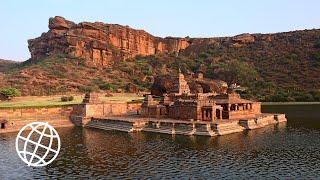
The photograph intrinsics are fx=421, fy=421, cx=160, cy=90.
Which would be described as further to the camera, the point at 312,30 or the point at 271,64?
the point at 312,30

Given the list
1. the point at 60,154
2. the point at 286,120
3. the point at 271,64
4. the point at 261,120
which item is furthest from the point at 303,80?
the point at 60,154

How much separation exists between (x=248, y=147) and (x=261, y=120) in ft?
51.0

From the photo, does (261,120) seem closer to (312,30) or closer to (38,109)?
(38,109)

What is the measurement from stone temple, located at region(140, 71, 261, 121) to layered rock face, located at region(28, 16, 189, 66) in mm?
64825

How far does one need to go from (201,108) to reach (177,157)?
16713mm

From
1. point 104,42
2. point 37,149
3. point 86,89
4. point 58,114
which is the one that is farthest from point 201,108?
point 104,42

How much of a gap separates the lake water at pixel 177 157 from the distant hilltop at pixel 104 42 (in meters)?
73.7

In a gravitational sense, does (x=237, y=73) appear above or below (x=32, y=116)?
above

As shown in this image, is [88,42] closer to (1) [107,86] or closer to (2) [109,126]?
(1) [107,86]

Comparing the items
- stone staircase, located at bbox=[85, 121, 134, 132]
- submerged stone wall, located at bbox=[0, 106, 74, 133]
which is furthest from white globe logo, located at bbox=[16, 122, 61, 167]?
stone staircase, located at bbox=[85, 121, 134, 132]

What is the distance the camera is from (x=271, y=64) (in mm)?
121375

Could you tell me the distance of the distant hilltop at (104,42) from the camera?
386 ft

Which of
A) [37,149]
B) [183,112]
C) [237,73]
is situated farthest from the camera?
[237,73]

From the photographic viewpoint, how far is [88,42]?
397ft
